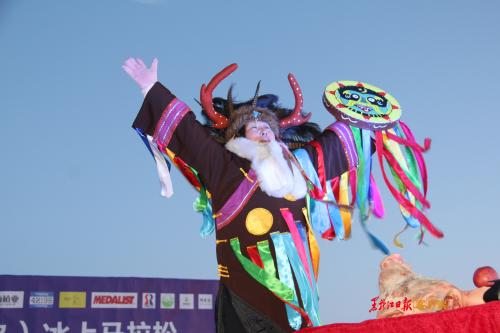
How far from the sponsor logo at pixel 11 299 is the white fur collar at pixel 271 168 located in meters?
2.52

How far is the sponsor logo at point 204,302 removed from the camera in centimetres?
490

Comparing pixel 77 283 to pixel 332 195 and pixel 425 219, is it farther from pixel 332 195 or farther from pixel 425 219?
pixel 425 219

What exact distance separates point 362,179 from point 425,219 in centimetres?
43

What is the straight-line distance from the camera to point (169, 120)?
242cm

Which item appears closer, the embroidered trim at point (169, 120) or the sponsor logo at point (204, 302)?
the embroidered trim at point (169, 120)

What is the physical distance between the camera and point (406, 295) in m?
1.42

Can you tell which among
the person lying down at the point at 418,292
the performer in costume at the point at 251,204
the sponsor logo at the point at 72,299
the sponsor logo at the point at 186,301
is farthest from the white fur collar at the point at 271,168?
the sponsor logo at the point at 186,301

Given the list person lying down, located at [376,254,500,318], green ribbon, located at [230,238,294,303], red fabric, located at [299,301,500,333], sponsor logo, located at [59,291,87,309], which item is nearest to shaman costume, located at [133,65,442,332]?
green ribbon, located at [230,238,294,303]

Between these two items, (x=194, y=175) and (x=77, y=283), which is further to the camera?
(x=77, y=283)

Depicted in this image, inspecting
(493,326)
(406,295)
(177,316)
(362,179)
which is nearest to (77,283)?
(177,316)

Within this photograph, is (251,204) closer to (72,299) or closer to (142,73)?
(142,73)

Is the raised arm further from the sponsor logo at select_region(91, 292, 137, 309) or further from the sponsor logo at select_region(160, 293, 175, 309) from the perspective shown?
the sponsor logo at select_region(160, 293, 175, 309)

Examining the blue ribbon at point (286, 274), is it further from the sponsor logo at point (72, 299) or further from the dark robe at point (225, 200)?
the sponsor logo at point (72, 299)

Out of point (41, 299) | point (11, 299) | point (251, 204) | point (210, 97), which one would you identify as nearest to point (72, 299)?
point (41, 299)
